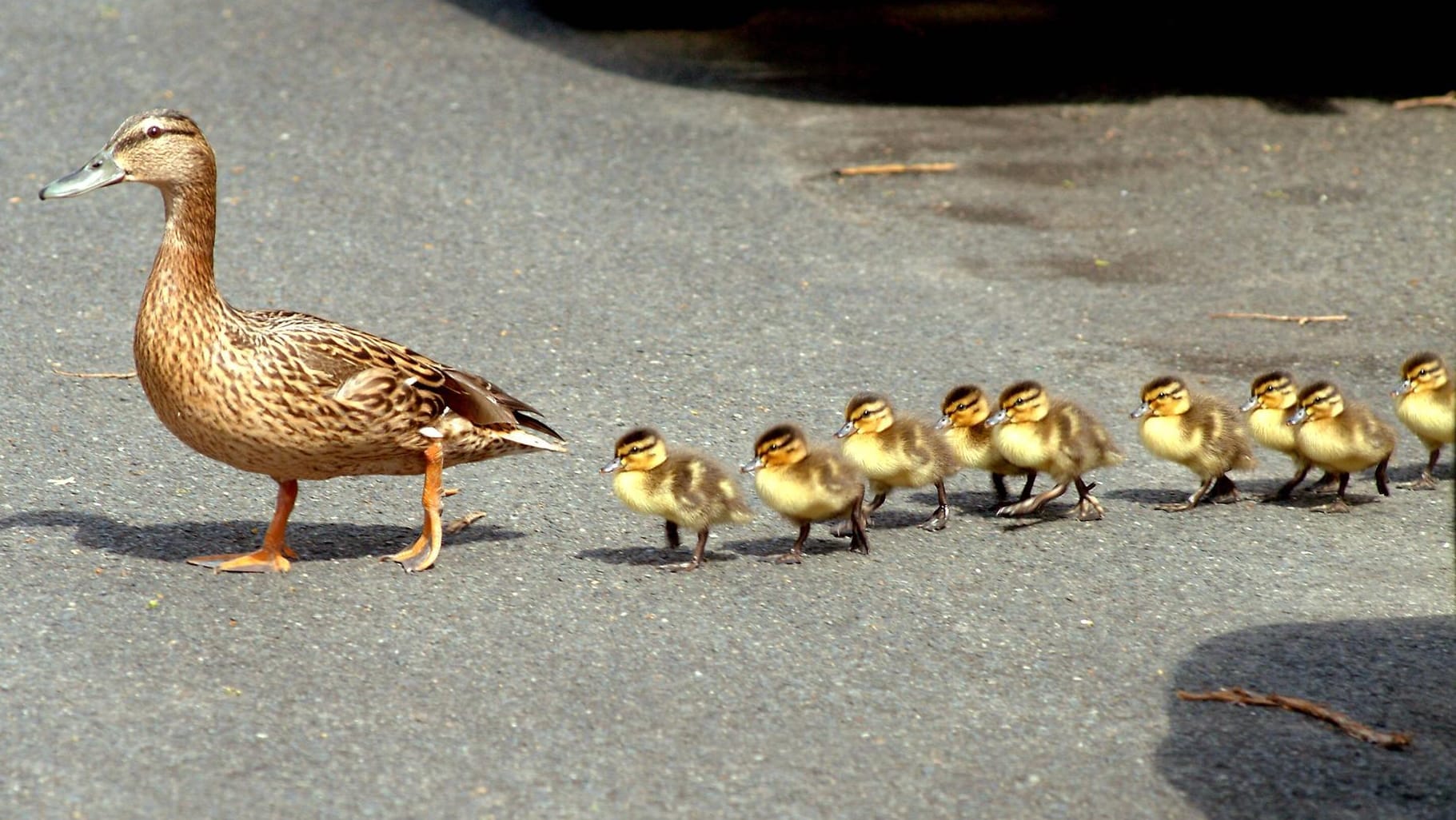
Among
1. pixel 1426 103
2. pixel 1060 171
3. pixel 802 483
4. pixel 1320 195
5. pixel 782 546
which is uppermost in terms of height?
pixel 1426 103

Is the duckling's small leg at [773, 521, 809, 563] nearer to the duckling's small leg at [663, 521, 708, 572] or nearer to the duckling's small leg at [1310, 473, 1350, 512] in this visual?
the duckling's small leg at [663, 521, 708, 572]

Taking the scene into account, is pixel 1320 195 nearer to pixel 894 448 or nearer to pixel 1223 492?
pixel 1223 492

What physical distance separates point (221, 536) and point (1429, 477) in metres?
4.81

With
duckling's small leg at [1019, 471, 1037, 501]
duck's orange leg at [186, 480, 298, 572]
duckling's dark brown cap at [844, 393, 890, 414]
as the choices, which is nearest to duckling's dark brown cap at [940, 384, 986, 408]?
duckling's dark brown cap at [844, 393, 890, 414]

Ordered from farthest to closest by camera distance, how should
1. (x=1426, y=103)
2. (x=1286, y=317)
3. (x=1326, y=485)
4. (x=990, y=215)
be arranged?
(x=1426, y=103)
(x=990, y=215)
(x=1286, y=317)
(x=1326, y=485)

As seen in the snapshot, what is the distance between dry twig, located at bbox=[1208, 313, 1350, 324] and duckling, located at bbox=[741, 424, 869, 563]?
3.39 metres

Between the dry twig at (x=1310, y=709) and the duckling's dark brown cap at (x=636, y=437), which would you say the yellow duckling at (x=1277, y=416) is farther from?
the duckling's dark brown cap at (x=636, y=437)

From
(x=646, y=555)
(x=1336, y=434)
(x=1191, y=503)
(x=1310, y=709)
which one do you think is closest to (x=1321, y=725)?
(x=1310, y=709)

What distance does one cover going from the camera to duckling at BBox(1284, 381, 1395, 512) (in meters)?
6.32

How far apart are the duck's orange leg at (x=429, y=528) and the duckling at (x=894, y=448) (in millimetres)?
1523

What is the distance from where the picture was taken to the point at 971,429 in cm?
636

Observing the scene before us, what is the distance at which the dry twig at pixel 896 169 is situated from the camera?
1027cm

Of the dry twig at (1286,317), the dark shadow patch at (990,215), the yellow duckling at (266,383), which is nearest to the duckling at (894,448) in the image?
the yellow duckling at (266,383)

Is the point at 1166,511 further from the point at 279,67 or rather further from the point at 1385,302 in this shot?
the point at 279,67
